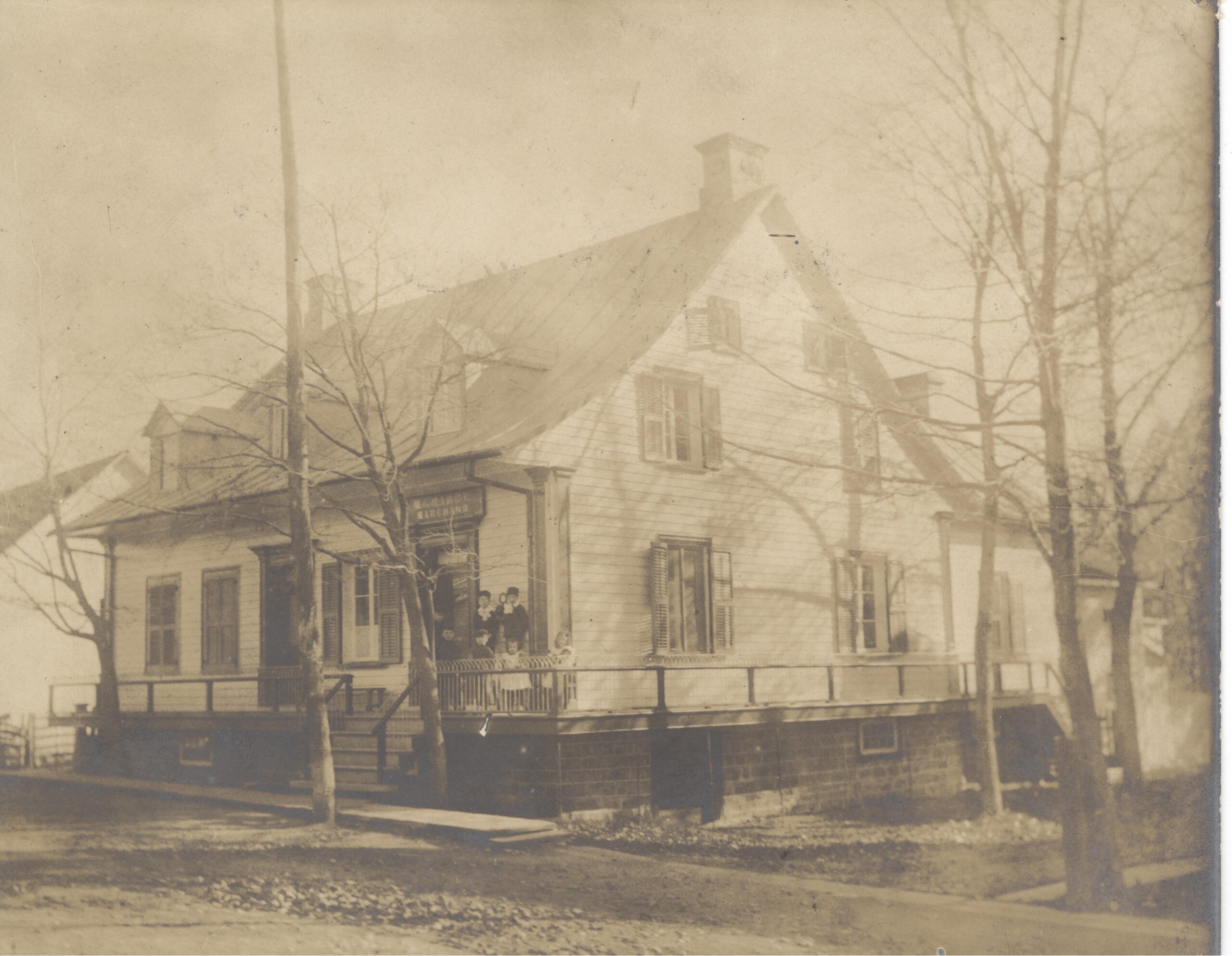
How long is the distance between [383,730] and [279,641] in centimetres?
84

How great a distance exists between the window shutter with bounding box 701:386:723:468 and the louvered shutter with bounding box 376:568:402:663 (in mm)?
1916

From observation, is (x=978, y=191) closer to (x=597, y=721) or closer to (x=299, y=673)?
(x=597, y=721)

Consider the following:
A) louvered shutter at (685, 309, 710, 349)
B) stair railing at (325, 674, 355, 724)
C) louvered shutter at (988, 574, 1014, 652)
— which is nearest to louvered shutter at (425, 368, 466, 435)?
louvered shutter at (685, 309, 710, 349)

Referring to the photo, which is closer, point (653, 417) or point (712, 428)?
point (712, 428)

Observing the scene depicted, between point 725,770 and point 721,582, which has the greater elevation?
point 721,582

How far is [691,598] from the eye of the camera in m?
5.97

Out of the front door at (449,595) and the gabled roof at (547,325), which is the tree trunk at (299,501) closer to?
the gabled roof at (547,325)

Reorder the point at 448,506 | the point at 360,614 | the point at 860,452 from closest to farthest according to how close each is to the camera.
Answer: the point at 860,452 < the point at 448,506 < the point at 360,614

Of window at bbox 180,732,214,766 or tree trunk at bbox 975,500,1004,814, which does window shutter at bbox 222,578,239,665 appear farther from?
tree trunk at bbox 975,500,1004,814

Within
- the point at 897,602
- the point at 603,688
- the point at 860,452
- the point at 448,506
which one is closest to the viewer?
the point at 860,452

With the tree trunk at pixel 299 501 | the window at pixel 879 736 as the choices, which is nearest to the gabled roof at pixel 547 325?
the tree trunk at pixel 299 501

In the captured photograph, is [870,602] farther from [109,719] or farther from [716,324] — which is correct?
[109,719]

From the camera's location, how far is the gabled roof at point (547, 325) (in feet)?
20.3

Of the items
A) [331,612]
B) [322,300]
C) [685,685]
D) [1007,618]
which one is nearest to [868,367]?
[1007,618]
